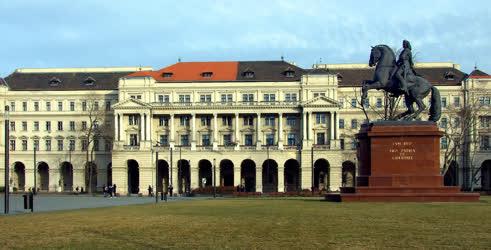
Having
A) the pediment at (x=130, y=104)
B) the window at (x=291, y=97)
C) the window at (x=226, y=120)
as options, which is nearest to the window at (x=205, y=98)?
the window at (x=226, y=120)

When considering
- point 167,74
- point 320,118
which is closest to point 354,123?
point 320,118

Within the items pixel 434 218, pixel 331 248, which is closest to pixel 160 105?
pixel 434 218

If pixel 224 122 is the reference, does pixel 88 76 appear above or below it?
above

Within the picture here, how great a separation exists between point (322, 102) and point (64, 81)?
47390 millimetres

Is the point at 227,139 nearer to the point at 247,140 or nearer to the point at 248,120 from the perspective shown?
the point at 247,140

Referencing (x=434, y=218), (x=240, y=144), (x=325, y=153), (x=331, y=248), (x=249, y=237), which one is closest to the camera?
(x=331, y=248)

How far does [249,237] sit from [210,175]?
103 m

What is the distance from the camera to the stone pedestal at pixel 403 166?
3875 centimetres

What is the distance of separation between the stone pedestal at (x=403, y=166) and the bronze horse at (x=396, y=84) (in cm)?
160

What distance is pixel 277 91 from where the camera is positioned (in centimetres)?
12162

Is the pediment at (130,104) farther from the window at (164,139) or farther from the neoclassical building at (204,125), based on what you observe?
the window at (164,139)

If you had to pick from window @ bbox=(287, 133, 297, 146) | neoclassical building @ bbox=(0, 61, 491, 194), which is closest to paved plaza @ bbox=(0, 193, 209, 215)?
neoclassical building @ bbox=(0, 61, 491, 194)

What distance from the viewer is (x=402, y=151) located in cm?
3947

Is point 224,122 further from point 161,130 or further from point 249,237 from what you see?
point 249,237
